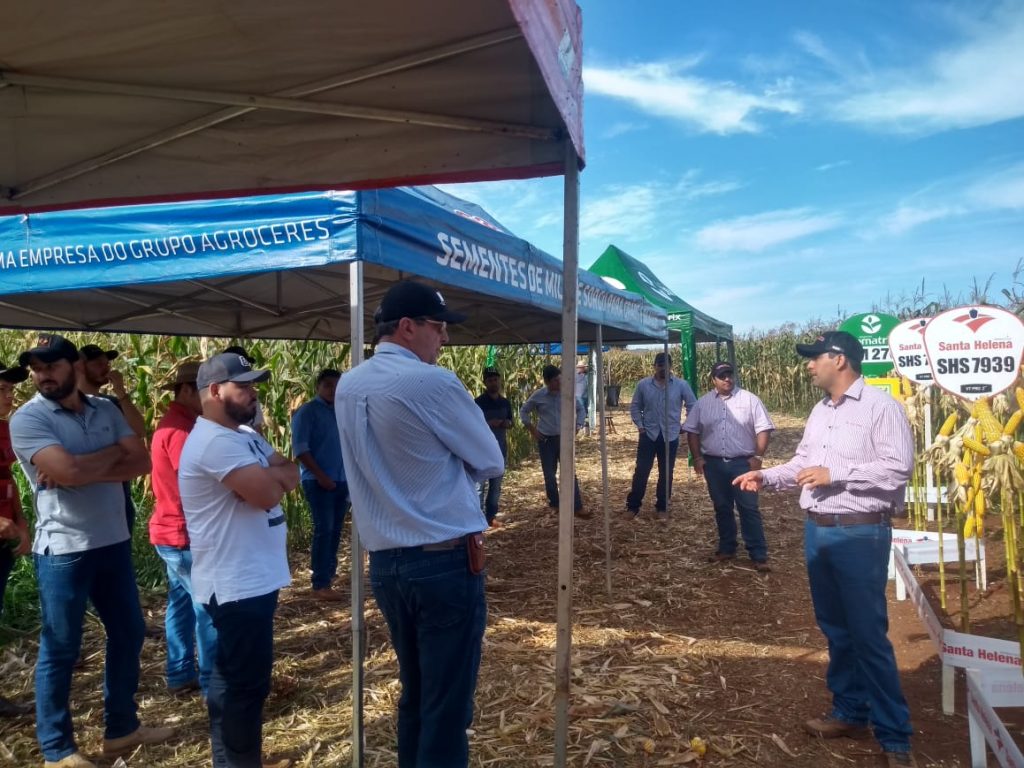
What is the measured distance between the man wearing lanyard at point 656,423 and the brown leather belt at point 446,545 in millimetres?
6921

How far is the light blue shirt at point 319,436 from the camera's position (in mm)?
5879

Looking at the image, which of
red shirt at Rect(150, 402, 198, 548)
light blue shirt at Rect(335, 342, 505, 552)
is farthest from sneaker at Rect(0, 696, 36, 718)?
light blue shirt at Rect(335, 342, 505, 552)

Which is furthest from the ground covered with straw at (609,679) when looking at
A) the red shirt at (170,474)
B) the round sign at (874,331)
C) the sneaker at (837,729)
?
the round sign at (874,331)

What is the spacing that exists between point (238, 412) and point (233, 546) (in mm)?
540

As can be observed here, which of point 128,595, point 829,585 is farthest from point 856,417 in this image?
point 128,595

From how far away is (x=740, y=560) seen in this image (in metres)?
7.16

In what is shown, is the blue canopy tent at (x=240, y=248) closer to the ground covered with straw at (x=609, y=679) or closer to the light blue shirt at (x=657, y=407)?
the ground covered with straw at (x=609, y=679)

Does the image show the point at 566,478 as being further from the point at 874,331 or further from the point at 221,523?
the point at 874,331

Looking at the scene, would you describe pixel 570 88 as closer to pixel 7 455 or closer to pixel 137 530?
pixel 7 455

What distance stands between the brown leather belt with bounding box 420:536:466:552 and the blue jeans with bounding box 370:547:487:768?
0.04 feet

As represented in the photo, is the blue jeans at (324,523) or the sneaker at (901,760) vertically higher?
the blue jeans at (324,523)

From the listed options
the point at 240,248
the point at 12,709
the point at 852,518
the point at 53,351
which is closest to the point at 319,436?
the point at 12,709

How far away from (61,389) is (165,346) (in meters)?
4.56

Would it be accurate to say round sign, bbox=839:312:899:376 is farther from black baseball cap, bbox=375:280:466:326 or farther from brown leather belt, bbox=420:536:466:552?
brown leather belt, bbox=420:536:466:552
